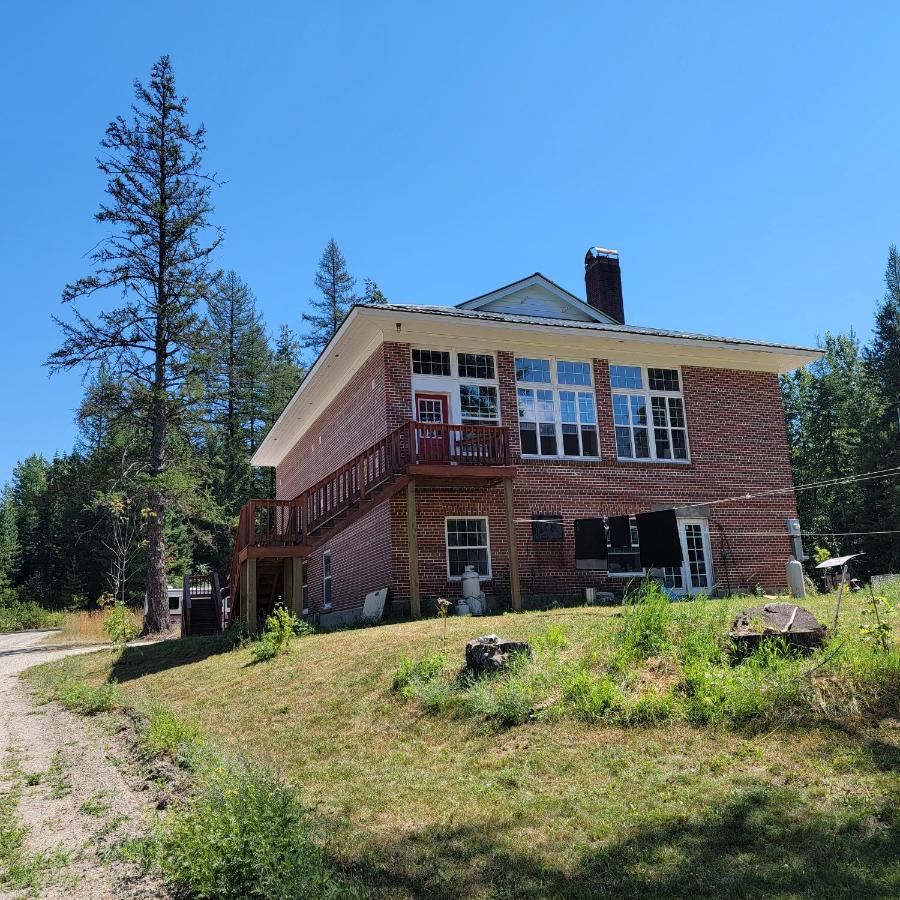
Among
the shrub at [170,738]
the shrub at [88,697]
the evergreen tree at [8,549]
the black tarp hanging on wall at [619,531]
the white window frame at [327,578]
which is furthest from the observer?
the evergreen tree at [8,549]

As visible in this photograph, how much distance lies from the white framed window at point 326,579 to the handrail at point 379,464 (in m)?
3.24

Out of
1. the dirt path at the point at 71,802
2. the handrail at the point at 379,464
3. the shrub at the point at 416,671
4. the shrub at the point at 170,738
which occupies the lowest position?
the dirt path at the point at 71,802

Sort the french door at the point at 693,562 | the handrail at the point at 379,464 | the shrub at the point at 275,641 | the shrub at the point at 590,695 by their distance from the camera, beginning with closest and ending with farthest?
the shrub at the point at 590,695 < the shrub at the point at 275,641 < the handrail at the point at 379,464 < the french door at the point at 693,562

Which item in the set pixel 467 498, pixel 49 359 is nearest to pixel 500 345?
pixel 467 498

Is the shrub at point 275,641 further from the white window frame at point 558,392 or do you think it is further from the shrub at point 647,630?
the white window frame at point 558,392

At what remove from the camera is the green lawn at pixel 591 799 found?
5102mm

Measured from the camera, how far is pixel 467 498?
729 inches

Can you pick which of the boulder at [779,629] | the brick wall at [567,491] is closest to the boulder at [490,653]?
the boulder at [779,629]

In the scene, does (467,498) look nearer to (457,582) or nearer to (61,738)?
(457,582)

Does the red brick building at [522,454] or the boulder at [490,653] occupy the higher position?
the red brick building at [522,454]

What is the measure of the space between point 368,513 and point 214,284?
1493 centimetres

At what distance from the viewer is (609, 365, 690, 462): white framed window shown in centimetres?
2086

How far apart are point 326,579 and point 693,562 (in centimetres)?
980

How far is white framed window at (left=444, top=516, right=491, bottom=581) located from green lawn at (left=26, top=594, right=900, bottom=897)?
27.3 feet
